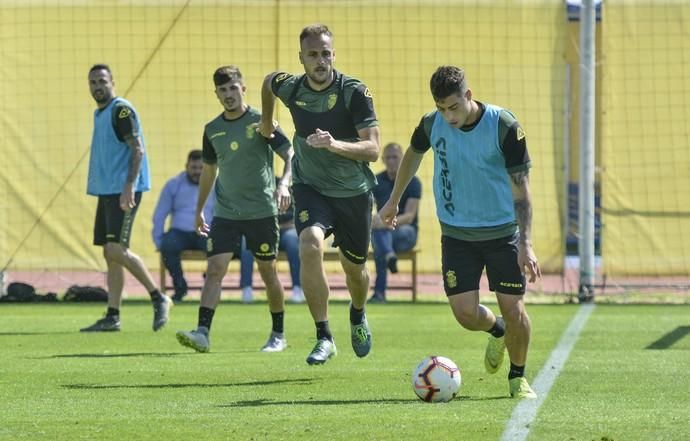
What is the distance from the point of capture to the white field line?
7.00 meters

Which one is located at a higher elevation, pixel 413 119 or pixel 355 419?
pixel 413 119

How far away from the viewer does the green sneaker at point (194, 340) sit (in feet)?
36.0

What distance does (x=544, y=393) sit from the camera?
8.66 m

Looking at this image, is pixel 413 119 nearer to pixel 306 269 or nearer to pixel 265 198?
pixel 265 198

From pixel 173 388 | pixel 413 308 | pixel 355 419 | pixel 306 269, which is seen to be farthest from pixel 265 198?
pixel 413 308

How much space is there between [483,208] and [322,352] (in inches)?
75.6

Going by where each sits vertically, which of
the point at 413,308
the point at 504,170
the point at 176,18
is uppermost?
the point at 176,18

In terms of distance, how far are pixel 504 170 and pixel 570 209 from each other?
10.5 m

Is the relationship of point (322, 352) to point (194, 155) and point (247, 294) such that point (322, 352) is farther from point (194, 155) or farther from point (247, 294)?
point (194, 155)

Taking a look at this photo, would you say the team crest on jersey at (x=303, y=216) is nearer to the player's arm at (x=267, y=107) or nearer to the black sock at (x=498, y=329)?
the player's arm at (x=267, y=107)

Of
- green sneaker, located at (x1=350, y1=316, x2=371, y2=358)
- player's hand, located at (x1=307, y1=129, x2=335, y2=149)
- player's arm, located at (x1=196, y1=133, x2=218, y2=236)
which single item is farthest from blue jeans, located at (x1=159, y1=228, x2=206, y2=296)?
player's hand, located at (x1=307, y1=129, x2=335, y2=149)

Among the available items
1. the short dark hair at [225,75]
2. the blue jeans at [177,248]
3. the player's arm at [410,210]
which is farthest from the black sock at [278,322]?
the player's arm at [410,210]

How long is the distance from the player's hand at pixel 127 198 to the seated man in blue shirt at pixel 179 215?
5.09 metres

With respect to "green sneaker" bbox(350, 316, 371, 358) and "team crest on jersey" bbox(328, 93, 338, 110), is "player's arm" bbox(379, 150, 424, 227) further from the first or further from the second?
"green sneaker" bbox(350, 316, 371, 358)
